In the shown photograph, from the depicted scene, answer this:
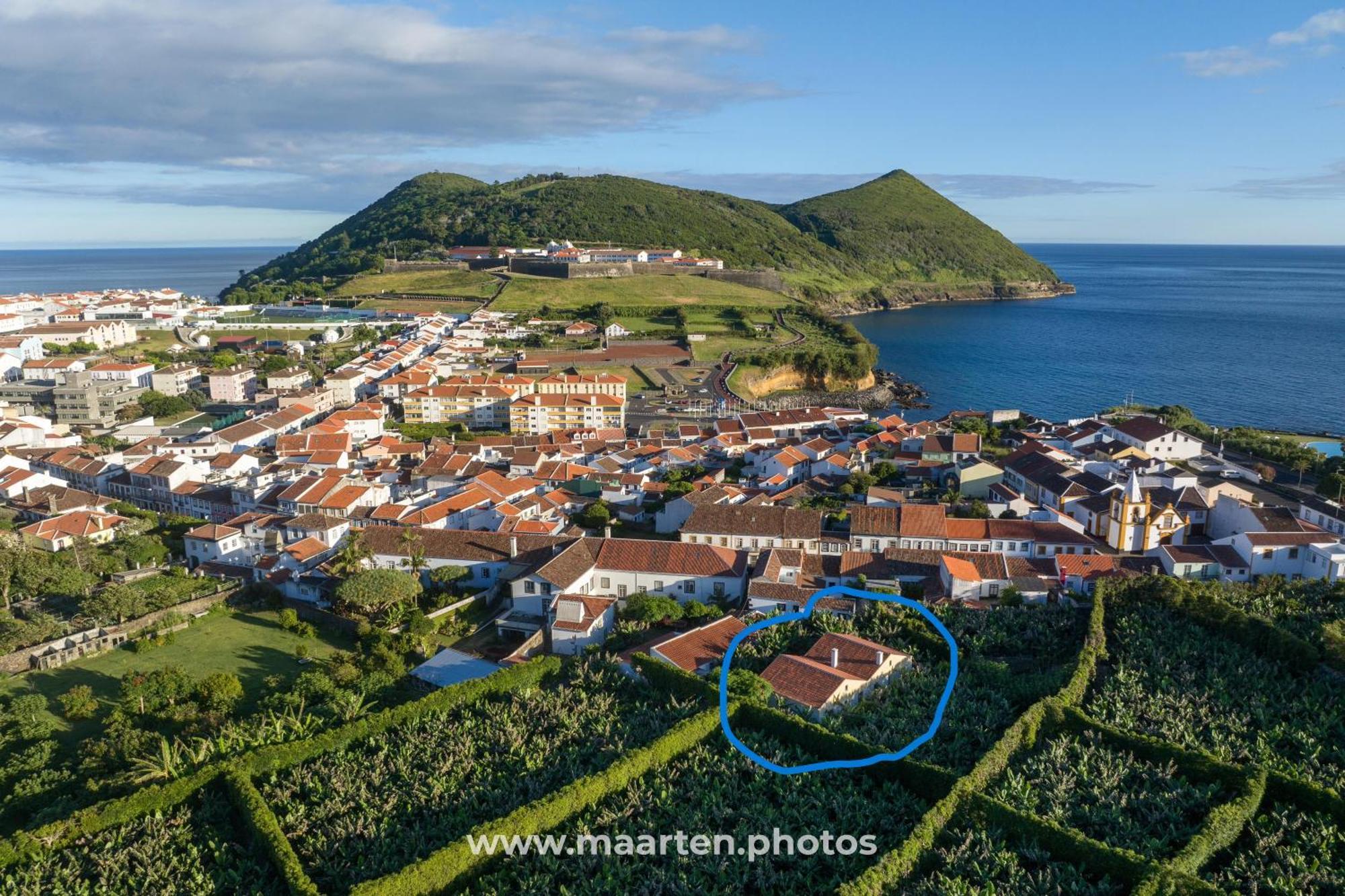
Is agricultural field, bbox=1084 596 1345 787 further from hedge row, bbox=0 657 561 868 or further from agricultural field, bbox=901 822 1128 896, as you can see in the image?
hedge row, bbox=0 657 561 868

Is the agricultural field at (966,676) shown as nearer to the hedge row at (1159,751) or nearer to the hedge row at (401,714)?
the hedge row at (1159,751)

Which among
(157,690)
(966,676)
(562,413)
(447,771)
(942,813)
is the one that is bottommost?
(157,690)

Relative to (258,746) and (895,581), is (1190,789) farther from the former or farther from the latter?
(258,746)

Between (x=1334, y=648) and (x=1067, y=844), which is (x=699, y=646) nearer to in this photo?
(x=1067, y=844)

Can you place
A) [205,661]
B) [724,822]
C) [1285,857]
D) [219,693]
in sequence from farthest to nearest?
[205,661]
[219,693]
[724,822]
[1285,857]

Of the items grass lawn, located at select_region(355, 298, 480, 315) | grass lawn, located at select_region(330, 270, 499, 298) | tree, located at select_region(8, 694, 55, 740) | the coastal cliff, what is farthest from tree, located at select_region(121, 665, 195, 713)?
the coastal cliff

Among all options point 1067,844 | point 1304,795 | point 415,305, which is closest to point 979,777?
point 1067,844

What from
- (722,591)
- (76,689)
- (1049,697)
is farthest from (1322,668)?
(76,689)

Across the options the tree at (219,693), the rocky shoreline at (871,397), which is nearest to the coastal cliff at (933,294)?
the rocky shoreline at (871,397)
